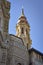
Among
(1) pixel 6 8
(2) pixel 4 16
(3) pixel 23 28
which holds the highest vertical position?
(1) pixel 6 8

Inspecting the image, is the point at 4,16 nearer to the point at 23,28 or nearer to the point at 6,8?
the point at 6,8

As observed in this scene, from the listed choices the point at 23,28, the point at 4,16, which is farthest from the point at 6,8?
the point at 23,28

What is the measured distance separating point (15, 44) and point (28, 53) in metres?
1.88

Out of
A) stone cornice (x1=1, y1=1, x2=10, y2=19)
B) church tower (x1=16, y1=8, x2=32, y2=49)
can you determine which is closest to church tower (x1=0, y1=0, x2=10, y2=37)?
stone cornice (x1=1, y1=1, x2=10, y2=19)

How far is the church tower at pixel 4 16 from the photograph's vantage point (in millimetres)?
31075

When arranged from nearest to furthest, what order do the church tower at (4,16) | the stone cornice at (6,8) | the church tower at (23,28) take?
the church tower at (4,16) → the stone cornice at (6,8) → the church tower at (23,28)

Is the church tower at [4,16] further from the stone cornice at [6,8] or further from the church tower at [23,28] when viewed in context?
the church tower at [23,28]

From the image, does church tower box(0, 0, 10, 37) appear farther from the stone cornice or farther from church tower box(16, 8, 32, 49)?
church tower box(16, 8, 32, 49)

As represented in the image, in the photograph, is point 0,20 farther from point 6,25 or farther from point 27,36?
point 27,36

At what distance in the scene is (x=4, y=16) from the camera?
107 ft

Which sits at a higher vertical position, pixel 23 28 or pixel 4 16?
pixel 4 16

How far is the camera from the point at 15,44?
31.3m

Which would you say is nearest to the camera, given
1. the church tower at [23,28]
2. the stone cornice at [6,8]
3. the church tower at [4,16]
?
the church tower at [4,16]

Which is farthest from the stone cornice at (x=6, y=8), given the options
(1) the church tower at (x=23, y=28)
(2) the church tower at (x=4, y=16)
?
(1) the church tower at (x=23, y=28)
